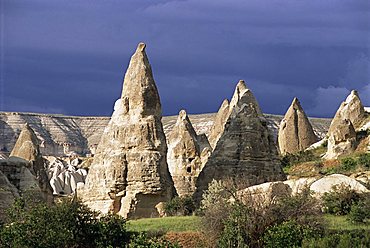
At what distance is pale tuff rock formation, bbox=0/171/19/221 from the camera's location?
29.9m

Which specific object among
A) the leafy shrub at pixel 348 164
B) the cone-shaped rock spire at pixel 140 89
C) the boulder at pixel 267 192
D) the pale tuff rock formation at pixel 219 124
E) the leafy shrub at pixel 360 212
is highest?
the pale tuff rock formation at pixel 219 124

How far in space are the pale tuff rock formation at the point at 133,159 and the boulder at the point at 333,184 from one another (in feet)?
17.1

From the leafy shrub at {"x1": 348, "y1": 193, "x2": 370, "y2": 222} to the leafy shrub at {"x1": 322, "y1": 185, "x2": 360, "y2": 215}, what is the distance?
804mm

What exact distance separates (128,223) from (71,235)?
267cm

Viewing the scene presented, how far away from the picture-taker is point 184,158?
3916cm

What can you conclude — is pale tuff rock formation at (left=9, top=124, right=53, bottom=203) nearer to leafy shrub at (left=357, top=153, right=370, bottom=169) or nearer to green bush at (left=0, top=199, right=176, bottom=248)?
green bush at (left=0, top=199, right=176, bottom=248)

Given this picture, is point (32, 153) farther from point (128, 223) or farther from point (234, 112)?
point (128, 223)

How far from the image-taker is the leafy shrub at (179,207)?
2928cm

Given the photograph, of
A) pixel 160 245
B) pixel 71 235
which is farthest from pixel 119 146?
pixel 160 245

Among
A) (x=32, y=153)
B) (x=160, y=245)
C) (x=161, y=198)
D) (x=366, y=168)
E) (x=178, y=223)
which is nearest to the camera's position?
(x=160, y=245)

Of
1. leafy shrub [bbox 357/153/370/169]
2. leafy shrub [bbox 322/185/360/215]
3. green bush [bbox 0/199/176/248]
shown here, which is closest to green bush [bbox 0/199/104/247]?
green bush [bbox 0/199/176/248]

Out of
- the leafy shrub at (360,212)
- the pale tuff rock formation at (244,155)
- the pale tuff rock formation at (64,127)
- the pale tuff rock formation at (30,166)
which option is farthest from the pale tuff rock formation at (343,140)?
the pale tuff rock formation at (64,127)

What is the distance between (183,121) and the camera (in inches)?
1603

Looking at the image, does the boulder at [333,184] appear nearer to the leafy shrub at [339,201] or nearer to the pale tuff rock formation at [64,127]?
the leafy shrub at [339,201]
